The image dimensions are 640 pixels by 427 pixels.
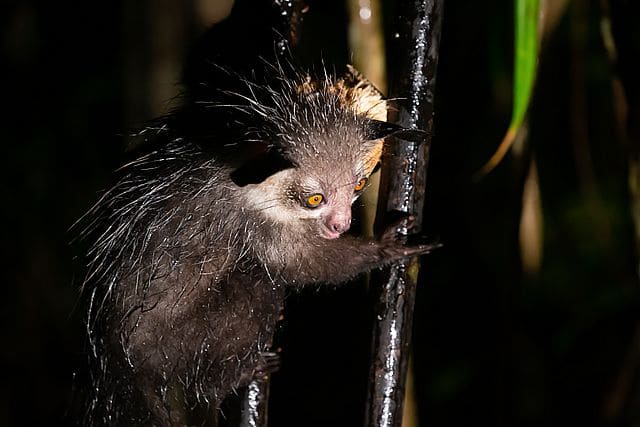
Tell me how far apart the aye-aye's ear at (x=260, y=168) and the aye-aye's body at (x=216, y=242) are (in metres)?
0.06

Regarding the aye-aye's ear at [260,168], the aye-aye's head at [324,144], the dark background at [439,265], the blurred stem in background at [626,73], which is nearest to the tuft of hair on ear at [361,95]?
the aye-aye's head at [324,144]

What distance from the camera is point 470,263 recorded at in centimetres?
423

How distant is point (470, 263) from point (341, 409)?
0.99m

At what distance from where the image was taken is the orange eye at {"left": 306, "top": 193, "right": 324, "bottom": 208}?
2.09m

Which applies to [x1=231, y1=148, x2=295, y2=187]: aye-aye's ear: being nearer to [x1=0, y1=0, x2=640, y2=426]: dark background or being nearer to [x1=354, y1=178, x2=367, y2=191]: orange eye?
[x1=354, y1=178, x2=367, y2=191]: orange eye

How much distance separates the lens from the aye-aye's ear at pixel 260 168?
1967 mm

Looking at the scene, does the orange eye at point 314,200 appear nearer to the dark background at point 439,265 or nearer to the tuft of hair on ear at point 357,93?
the tuft of hair on ear at point 357,93

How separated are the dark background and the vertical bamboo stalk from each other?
1.84m

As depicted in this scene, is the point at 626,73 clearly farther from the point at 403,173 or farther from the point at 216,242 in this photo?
the point at 216,242

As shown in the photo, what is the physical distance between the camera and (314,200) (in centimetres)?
210

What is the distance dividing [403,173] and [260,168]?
0.34m

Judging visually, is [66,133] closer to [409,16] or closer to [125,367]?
[125,367]

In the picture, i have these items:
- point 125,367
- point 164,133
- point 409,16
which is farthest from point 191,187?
point 409,16

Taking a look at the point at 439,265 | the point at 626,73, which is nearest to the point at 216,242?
the point at 626,73
